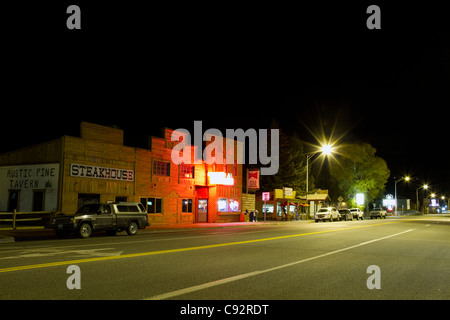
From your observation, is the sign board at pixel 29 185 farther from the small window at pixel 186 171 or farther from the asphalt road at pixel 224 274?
the asphalt road at pixel 224 274

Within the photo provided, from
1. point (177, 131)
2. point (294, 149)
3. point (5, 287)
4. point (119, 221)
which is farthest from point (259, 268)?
point (294, 149)

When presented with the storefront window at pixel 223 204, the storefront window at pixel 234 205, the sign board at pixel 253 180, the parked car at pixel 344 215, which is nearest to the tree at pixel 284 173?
Result: the parked car at pixel 344 215

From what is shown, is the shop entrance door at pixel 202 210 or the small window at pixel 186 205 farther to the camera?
the shop entrance door at pixel 202 210

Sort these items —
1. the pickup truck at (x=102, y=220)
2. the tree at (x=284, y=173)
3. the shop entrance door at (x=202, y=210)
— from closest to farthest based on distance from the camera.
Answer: the pickup truck at (x=102, y=220), the shop entrance door at (x=202, y=210), the tree at (x=284, y=173)

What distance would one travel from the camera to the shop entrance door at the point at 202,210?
1459 inches

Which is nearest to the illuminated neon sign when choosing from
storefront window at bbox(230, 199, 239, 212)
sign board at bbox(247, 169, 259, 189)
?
storefront window at bbox(230, 199, 239, 212)

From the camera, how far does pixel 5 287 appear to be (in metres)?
7.18

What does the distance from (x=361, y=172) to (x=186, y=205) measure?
1671 inches

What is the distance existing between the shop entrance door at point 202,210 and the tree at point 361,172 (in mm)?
37313

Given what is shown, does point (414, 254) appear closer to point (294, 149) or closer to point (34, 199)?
point (34, 199)

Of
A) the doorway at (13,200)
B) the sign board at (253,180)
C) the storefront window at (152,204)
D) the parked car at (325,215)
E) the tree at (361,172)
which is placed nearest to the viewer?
the doorway at (13,200)

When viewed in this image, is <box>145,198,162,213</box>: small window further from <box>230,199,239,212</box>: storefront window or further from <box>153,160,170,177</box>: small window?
<box>230,199,239,212</box>: storefront window
